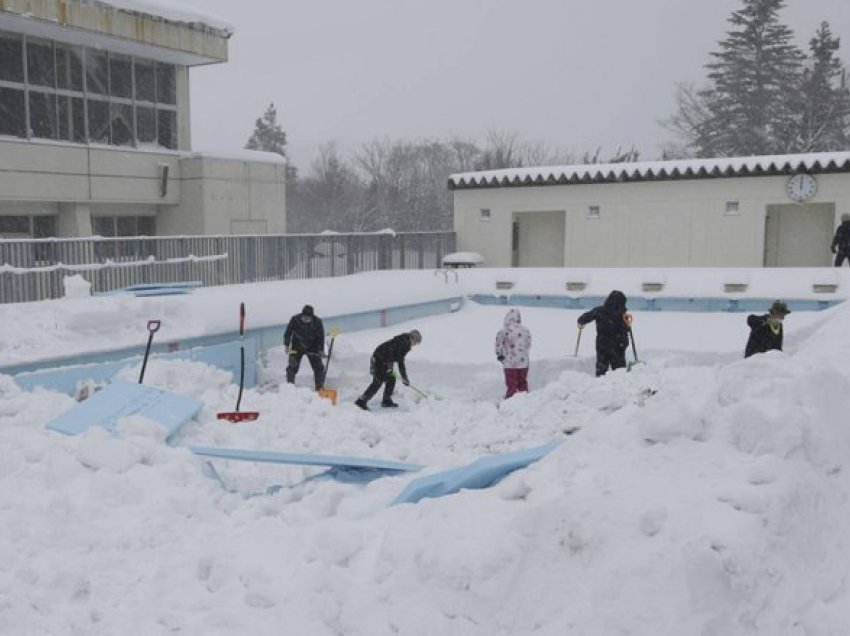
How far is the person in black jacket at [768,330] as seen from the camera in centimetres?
1053

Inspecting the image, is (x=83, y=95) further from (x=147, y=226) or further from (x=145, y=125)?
(x=147, y=226)

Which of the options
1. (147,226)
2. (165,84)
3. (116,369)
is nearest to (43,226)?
(147,226)

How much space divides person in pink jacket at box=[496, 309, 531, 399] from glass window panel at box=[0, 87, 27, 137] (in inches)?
499

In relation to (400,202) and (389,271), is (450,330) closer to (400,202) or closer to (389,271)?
(389,271)

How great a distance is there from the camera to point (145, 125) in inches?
845

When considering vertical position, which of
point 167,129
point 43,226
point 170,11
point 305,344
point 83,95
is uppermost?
point 170,11

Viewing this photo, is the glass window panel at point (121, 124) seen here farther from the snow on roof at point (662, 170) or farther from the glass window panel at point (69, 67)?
the snow on roof at point (662, 170)

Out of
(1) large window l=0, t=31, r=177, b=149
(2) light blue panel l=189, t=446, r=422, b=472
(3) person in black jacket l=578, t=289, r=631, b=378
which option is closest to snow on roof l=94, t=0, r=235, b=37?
(1) large window l=0, t=31, r=177, b=149

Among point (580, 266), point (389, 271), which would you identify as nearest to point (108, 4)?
point (389, 271)

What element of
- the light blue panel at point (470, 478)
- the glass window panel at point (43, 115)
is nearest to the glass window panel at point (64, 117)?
the glass window panel at point (43, 115)

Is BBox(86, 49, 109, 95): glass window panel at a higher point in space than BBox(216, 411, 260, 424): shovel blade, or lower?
higher

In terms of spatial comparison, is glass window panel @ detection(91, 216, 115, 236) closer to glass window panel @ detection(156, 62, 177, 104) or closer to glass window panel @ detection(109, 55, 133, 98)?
glass window panel @ detection(109, 55, 133, 98)

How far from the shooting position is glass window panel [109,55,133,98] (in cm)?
2044

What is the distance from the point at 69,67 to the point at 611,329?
1444 cm
